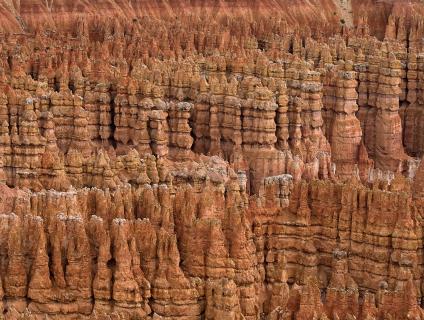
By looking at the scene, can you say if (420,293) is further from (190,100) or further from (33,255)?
(190,100)

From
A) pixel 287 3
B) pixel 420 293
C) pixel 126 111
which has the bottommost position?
pixel 420 293

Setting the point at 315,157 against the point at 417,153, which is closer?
the point at 315,157

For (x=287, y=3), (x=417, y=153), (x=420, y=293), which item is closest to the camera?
(x=420, y=293)

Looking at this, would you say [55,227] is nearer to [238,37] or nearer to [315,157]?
[315,157]

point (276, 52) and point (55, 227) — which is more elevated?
point (276, 52)

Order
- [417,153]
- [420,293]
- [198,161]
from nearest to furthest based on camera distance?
1. [420,293]
2. [198,161]
3. [417,153]

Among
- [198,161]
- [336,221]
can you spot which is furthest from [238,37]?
[336,221]
